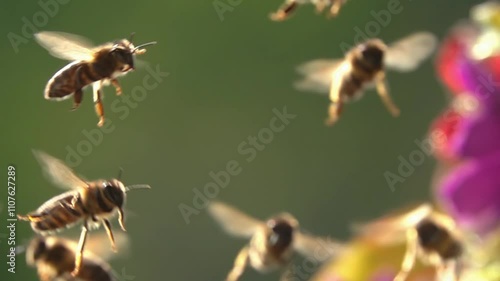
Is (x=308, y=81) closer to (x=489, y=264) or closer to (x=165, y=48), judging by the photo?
(x=489, y=264)

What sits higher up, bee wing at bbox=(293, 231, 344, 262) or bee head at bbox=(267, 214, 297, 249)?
bee head at bbox=(267, 214, 297, 249)

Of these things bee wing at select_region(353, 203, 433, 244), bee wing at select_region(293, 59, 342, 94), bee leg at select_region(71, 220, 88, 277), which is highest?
bee leg at select_region(71, 220, 88, 277)

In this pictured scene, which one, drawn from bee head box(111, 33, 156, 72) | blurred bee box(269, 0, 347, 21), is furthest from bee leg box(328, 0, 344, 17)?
bee head box(111, 33, 156, 72)

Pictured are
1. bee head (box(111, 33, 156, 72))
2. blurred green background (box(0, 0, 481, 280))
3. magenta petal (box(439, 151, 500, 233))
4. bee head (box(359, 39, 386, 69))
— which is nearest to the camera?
magenta petal (box(439, 151, 500, 233))

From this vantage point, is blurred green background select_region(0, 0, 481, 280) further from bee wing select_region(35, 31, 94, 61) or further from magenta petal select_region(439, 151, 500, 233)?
magenta petal select_region(439, 151, 500, 233)

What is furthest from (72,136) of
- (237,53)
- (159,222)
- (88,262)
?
(88,262)

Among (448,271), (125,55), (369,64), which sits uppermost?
(125,55)

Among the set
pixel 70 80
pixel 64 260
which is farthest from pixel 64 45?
pixel 64 260

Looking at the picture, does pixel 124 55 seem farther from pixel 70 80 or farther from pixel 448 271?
pixel 448 271
